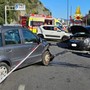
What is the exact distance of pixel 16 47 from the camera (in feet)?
31.5

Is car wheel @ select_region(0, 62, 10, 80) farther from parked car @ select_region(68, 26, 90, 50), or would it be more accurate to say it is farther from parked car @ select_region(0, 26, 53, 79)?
parked car @ select_region(68, 26, 90, 50)

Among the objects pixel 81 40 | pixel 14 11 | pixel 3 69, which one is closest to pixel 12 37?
pixel 3 69

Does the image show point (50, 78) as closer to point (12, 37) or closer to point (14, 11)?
point (12, 37)

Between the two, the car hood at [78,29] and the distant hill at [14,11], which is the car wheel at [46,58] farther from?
the distant hill at [14,11]

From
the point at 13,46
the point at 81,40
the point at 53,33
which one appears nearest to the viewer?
the point at 13,46

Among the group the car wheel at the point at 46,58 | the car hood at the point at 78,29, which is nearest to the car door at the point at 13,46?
the car wheel at the point at 46,58

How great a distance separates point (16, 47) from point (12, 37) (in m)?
0.34

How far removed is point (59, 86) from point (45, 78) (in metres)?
1.15

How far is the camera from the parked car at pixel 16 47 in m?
8.99

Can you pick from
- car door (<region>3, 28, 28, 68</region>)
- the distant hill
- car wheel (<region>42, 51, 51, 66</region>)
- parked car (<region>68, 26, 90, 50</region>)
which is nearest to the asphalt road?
car wheel (<region>42, 51, 51, 66</region>)

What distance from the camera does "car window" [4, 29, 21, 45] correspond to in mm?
9359

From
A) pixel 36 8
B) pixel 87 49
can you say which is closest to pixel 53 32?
pixel 87 49

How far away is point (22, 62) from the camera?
9.98 meters

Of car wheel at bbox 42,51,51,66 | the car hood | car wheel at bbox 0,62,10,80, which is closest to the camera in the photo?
car wheel at bbox 0,62,10,80
